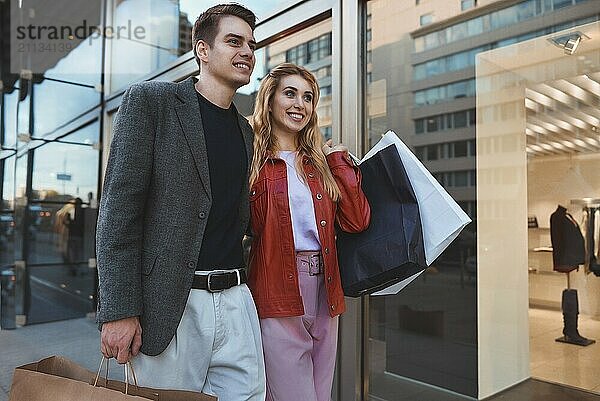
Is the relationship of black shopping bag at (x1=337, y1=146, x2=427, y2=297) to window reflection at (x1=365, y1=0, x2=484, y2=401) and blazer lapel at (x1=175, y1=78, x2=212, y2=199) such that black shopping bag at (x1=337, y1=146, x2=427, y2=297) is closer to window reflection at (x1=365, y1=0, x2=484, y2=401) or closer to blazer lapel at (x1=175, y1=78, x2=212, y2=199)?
blazer lapel at (x1=175, y1=78, x2=212, y2=199)

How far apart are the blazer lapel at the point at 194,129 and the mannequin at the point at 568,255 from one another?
6.05ft

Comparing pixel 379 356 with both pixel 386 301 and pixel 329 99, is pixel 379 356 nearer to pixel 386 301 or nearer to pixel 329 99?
pixel 386 301

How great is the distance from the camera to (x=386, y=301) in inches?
116

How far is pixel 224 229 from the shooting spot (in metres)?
1.54

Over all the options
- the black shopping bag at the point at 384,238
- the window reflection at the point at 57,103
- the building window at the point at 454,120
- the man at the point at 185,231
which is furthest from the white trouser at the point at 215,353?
the window reflection at the point at 57,103

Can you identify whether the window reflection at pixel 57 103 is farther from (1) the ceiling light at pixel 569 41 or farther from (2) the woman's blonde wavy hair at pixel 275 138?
(1) the ceiling light at pixel 569 41

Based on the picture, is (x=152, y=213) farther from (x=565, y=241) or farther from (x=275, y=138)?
(x=565, y=241)

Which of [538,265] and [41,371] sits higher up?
[538,265]

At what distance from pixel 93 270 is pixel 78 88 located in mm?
2085

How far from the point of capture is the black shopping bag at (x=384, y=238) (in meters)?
1.67

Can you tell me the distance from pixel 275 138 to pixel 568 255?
1.62 metres

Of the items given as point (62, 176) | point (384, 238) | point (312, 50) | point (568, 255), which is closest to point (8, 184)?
point (62, 176)

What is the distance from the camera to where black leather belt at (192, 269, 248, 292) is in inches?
57.7

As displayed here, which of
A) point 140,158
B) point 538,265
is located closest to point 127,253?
point 140,158
